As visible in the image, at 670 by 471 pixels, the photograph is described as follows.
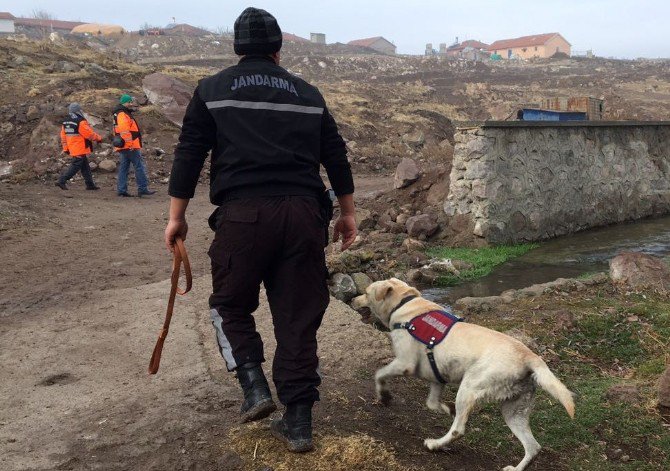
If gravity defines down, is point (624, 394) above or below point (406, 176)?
below

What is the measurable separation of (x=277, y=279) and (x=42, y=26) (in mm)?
90071

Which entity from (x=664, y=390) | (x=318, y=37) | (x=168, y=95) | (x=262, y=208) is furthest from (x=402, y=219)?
(x=318, y=37)

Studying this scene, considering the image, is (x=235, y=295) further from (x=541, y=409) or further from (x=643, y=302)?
(x=643, y=302)

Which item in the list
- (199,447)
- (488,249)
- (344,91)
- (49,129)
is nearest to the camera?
(199,447)

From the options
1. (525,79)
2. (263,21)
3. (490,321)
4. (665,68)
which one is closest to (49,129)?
(490,321)

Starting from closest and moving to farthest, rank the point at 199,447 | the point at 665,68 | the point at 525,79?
the point at 199,447 < the point at 525,79 < the point at 665,68

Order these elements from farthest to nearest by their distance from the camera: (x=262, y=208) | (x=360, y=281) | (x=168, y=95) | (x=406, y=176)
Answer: (x=168, y=95) < (x=406, y=176) < (x=360, y=281) < (x=262, y=208)

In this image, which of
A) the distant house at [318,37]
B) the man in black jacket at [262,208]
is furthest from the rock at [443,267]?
the distant house at [318,37]

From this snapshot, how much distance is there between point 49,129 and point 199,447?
49.2ft

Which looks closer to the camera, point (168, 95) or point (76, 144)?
point (76, 144)

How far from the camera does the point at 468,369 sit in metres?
3.61

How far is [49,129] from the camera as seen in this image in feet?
53.5

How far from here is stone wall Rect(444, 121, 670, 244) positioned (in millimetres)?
10820

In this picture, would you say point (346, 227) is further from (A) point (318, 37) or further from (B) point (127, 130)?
(A) point (318, 37)
